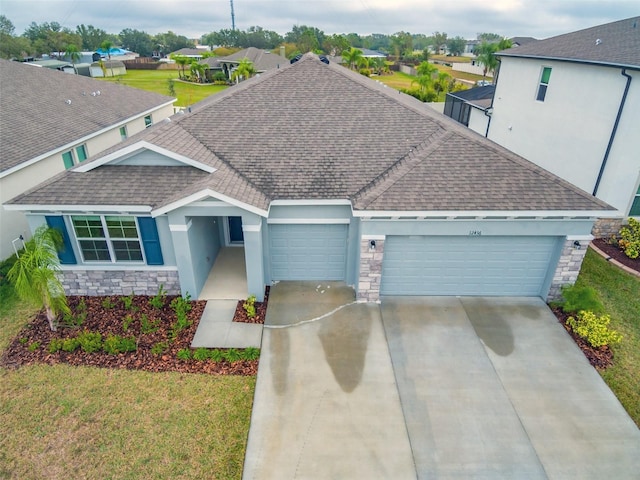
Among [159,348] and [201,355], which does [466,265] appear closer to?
[201,355]

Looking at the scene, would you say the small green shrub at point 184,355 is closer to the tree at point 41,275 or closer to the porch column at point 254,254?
the porch column at point 254,254

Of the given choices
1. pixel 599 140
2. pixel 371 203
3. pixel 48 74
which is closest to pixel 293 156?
pixel 371 203

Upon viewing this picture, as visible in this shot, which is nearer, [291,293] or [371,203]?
[371,203]

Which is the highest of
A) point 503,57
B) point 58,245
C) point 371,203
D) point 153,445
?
point 503,57

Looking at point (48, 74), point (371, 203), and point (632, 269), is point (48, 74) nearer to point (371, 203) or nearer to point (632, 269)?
point (371, 203)

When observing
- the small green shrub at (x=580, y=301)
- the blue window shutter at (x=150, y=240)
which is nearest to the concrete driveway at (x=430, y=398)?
the small green shrub at (x=580, y=301)

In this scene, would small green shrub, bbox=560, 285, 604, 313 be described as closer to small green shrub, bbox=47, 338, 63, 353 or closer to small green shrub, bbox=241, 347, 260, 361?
small green shrub, bbox=241, 347, 260, 361

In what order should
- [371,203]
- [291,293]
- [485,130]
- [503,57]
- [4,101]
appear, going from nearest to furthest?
1. [371,203]
2. [291,293]
3. [4,101]
4. [503,57]
5. [485,130]

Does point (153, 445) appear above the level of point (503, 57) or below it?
below
